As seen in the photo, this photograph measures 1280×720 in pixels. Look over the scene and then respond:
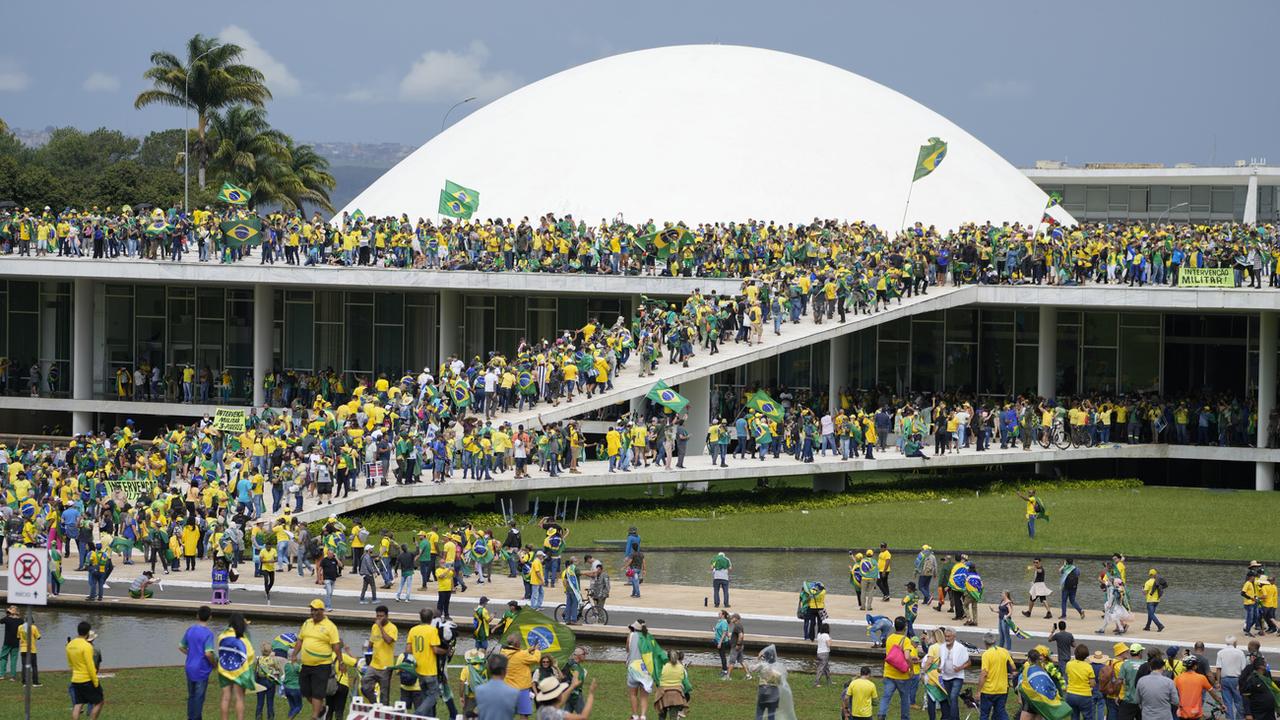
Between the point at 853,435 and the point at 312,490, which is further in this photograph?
the point at 853,435

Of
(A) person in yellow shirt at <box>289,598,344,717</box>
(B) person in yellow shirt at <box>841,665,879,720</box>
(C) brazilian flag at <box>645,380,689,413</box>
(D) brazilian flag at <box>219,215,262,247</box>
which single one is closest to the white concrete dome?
(D) brazilian flag at <box>219,215,262,247</box>

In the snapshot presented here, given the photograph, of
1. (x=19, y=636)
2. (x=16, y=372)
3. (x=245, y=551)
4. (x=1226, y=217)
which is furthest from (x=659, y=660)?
(x=1226, y=217)

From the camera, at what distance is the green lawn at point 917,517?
105 feet

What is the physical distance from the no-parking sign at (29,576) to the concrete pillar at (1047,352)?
3446cm

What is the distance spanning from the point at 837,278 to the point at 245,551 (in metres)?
17.1

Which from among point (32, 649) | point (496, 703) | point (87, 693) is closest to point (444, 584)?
point (32, 649)

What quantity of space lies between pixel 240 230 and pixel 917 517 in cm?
2050

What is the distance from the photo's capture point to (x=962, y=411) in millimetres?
40156

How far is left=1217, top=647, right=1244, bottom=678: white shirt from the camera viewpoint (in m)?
18.4

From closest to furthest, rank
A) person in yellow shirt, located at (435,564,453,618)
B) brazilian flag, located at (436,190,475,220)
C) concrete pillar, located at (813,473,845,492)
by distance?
1. person in yellow shirt, located at (435,564,453,618)
2. concrete pillar, located at (813,473,845,492)
3. brazilian flag, located at (436,190,475,220)

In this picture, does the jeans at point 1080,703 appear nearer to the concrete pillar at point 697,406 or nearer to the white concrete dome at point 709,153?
the concrete pillar at point 697,406

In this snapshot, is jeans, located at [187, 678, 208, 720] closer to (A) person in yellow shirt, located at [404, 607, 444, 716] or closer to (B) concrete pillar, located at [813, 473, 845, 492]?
(A) person in yellow shirt, located at [404, 607, 444, 716]

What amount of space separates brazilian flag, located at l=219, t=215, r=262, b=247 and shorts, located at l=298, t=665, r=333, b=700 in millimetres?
31442

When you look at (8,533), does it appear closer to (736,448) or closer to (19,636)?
(19,636)
